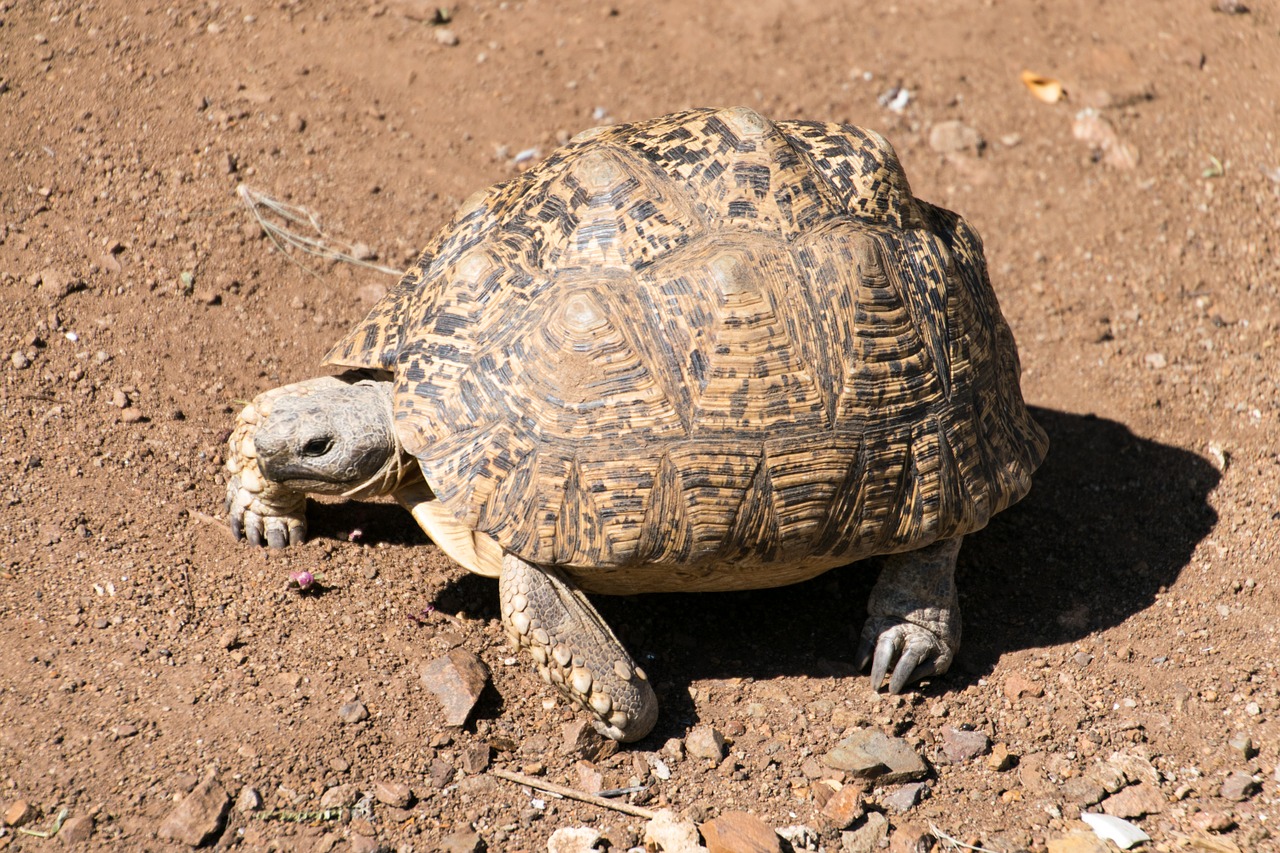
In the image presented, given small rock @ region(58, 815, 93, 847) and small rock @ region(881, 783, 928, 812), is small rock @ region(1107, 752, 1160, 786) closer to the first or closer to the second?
small rock @ region(881, 783, 928, 812)

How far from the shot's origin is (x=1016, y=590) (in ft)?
15.4

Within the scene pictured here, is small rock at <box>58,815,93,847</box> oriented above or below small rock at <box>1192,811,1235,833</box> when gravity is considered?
below

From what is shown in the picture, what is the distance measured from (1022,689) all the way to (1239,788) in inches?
31.5

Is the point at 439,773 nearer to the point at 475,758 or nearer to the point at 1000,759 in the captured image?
the point at 475,758

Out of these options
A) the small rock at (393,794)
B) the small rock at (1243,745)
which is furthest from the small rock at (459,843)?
the small rock at (1243,745)

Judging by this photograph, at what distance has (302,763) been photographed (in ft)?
11.5

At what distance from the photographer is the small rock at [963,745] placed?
3.88m

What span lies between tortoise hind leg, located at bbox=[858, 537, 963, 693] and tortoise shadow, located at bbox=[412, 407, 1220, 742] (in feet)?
0.52

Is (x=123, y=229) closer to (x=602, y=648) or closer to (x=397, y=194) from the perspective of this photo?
(x=397, y=194)

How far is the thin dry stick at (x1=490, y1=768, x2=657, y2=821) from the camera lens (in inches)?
140

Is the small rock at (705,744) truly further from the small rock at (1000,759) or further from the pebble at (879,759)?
the small rock at (1000,759)

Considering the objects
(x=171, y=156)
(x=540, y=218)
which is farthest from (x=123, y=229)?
(x=540, y=218)

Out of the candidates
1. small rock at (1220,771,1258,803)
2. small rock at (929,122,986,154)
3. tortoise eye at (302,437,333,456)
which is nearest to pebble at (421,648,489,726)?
tortoise eye at (302,437,333,456)

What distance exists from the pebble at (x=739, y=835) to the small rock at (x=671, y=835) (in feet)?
0.15
